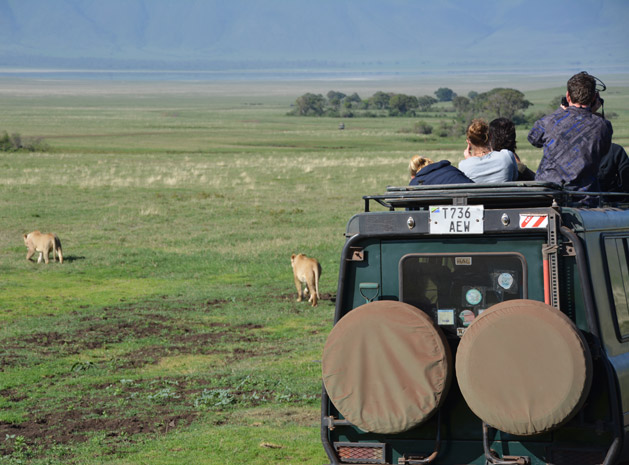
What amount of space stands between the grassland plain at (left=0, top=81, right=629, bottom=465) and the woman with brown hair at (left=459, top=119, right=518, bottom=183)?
235 centimetres

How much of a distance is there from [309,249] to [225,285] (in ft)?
11.9

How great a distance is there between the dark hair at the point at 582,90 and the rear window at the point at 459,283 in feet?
6.23

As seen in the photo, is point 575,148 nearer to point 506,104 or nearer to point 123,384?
point 123,384

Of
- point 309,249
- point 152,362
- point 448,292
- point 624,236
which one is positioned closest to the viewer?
point 448,292

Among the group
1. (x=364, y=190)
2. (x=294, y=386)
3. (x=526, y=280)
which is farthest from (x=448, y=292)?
(x=364, y=190)

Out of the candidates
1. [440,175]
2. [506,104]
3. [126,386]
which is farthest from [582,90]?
[506,104]

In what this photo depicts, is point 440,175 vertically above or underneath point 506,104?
underneath

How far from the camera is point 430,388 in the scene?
4445 millimetres

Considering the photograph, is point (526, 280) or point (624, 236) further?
point (624, 236)

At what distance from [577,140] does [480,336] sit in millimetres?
2251

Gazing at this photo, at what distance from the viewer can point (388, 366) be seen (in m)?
4.48

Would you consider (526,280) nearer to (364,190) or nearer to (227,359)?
(227,359)

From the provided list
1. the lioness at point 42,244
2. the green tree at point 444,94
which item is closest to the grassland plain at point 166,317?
the lioness at point 42,244

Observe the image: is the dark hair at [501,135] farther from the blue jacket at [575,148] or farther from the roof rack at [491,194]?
the roof rack at [491,194]
